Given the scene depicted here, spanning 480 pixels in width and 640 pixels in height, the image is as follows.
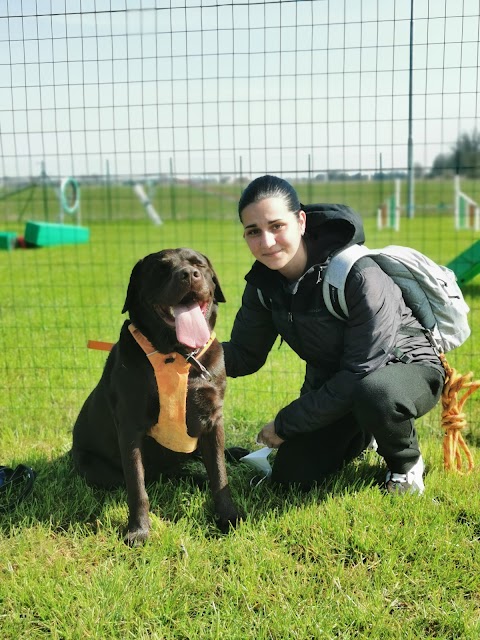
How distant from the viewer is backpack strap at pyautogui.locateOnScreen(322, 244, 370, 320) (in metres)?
2.84

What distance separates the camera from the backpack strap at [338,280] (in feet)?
9.32

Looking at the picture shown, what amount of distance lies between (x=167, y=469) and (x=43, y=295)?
524cm

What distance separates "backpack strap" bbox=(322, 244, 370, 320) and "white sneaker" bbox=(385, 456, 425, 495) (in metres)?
0.77

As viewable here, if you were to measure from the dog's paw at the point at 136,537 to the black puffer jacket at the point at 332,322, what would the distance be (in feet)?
2.47

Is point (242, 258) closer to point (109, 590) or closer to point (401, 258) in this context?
point (401, 258)

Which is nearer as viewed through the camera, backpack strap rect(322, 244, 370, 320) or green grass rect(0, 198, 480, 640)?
green grass rect(0, 198, 480, 640)

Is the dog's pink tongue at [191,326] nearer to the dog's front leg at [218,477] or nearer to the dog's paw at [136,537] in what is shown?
the dog's front leg at [218,477]

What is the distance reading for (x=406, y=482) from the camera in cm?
301

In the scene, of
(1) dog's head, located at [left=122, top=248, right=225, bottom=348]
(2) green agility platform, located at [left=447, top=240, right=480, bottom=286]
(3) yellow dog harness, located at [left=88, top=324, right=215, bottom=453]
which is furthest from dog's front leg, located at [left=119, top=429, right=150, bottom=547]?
(2) green agility platform, located at [left=447, top=240, right=480, bottom=286]

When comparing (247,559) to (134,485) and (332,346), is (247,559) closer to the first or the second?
(134,485)

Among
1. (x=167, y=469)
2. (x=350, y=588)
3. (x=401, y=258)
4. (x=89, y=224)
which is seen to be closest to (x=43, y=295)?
(x=167, y=469)

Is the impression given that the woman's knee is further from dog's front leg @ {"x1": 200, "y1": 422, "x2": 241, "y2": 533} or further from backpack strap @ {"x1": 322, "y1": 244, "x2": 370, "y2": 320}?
dog's front leg @ {"x1": 200, "y1": 422, "x2": 241, "y2": 533}

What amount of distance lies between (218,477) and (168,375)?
50 cm

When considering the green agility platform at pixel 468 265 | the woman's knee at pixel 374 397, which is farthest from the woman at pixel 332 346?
the green agility platform at pixel 468 265
